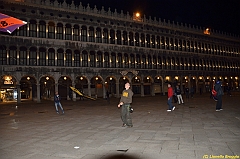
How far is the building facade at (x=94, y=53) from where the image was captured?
29.8m

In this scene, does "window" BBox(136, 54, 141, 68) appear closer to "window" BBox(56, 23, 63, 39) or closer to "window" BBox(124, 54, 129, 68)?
"window" BBox(124, 54, 129, 68)

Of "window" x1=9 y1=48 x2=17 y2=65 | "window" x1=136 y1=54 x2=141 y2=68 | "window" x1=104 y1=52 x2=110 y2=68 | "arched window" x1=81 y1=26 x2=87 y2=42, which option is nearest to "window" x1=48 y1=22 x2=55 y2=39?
"arched window" x1=81 y1=26 x2=87 y2=42

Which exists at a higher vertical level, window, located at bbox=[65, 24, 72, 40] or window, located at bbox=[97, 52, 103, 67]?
window, located at bbox=[65, 24, 72, 40]

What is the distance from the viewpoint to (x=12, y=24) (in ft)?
30.7

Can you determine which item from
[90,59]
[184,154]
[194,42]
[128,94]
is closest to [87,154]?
[184,154]

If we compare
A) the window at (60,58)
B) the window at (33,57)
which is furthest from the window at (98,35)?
the window at (33,57)

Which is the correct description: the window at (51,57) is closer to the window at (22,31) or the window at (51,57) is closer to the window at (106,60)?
the window at (22,31)

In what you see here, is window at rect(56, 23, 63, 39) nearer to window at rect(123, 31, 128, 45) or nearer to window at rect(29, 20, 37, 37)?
window at rect(29, 20, 37, 37)

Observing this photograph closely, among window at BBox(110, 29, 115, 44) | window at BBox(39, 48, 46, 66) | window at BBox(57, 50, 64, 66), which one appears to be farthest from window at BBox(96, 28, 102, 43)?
window at BBox(39, 48, 46, 66)

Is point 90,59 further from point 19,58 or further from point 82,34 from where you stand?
point 19,58

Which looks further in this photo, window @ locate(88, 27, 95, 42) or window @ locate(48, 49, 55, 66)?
window @ locate(88, 27, 95, 42)

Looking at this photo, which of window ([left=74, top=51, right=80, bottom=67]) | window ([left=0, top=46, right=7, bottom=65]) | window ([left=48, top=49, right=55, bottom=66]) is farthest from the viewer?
window ([left=74, top=51, right=80, bottom=67])

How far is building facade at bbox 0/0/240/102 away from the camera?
29.8 meters

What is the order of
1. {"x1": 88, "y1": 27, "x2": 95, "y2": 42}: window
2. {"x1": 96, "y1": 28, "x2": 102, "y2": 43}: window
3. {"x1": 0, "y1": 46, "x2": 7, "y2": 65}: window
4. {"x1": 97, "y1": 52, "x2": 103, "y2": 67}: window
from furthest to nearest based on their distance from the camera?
1. {"x1": 96, "y1": 28, "x2": 102, "y2": 43}: window
2. {"x1": 97, "y1": 52, "x2": 103, "y2": 67}: window
3. {"x1": 88, "y1": 27, "x2": 95, "y2": 42}: window
4. {"x1": 0, "y1": 46, "x2": 7, "y2": 65}: window
